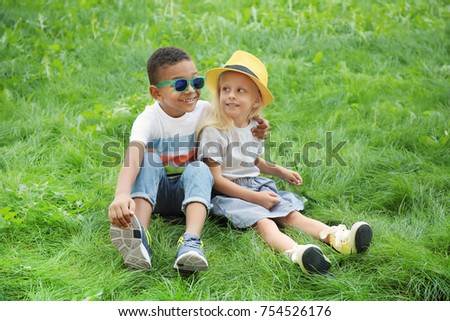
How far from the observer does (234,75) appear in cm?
337

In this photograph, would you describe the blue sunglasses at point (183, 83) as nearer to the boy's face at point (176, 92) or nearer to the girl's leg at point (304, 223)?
the boy's face at point (176, 92)

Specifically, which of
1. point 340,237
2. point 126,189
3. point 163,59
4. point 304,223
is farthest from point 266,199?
point 163,59

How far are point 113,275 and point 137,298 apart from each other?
21 centimetres

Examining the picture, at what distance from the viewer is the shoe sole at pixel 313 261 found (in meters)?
2.71

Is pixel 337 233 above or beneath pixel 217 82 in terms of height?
beneath

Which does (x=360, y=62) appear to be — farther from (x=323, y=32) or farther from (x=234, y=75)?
(x=234, y=75)

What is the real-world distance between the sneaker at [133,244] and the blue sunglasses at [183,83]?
818 millimetres

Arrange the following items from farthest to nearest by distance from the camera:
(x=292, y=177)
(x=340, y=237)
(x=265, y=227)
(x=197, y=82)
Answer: (x=292, y=177), (x=197, y=82), (x=265, y=227), (x=340, y=237)

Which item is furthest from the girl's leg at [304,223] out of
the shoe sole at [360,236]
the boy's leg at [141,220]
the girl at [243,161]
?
the boy's leg at [141,220]

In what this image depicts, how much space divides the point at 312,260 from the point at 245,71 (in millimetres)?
1158

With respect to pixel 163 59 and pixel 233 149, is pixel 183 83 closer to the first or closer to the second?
pixel 163 59

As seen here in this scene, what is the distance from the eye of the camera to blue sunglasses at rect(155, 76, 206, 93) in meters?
3.18

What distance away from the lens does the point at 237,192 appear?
10.8ft
